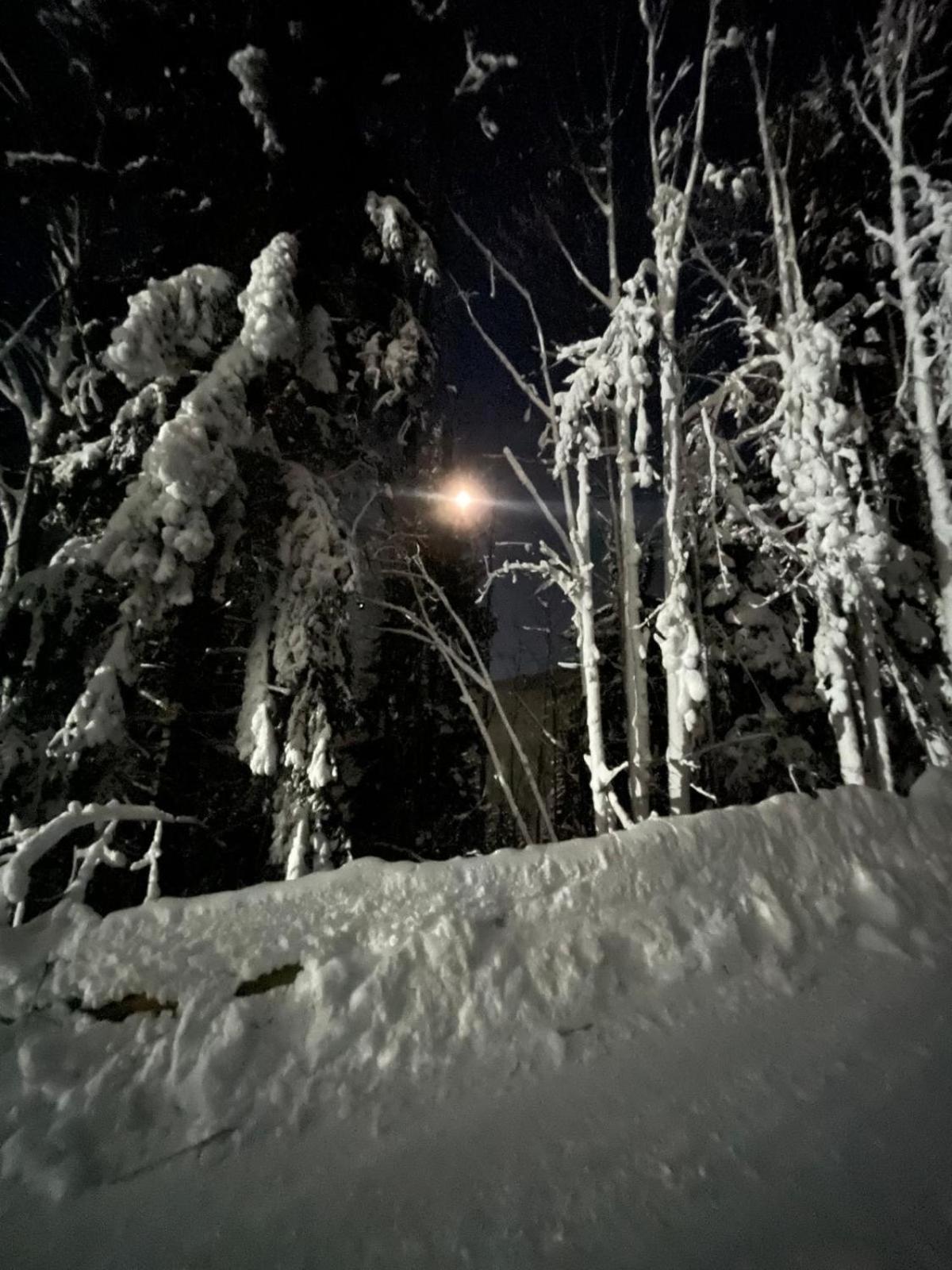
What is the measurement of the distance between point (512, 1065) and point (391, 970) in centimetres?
57

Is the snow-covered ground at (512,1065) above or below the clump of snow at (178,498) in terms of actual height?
below

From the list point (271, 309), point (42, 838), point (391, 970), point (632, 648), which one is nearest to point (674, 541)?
point (632, 648)

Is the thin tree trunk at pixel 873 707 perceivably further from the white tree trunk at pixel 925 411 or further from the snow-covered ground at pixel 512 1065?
the snow-covered ground at pixel 512 1065

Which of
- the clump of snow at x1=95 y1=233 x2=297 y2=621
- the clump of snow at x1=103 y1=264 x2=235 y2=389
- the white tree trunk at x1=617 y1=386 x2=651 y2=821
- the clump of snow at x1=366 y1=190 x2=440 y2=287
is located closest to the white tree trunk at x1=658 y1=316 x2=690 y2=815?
the white tree trunk at x1=617 y1=386 x2=651 y2=821

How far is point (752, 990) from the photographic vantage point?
97.7 inches

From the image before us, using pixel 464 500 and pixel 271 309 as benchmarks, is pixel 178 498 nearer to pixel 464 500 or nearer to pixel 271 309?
pixel 271 309

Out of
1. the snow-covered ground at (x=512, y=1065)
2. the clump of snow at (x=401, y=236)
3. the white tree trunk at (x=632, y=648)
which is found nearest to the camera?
the snow-covered ground at (x=512, y=1065)

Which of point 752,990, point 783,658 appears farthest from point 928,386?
point 752,990

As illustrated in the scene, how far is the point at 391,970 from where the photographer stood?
2408mm

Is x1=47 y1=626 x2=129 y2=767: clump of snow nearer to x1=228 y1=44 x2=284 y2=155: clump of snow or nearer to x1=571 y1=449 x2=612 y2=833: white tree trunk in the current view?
x1=571 y1=449 x2=612 y2=833: white tree trunk

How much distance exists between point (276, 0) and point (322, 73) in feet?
2.28

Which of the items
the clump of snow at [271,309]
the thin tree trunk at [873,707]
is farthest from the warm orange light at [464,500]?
the thin tree trunk at [873,707]

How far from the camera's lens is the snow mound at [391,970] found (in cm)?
205

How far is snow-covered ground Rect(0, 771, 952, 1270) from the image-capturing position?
5.43 ft
